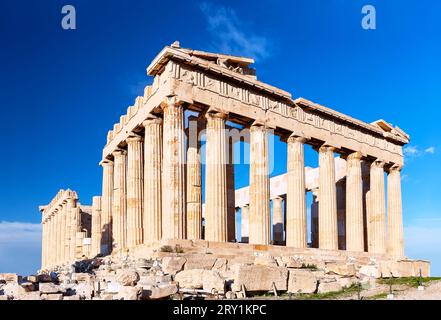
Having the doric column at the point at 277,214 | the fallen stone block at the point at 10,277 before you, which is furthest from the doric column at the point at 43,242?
the fallen stone block at the point at 10,277

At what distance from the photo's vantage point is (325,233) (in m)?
34.1

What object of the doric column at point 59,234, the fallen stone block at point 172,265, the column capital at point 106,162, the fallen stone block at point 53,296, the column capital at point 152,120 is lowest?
the fallen stone block at point 53,296

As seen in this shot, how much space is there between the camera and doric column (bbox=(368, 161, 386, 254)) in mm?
38094

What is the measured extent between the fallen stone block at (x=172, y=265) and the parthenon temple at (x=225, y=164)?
18.0ft

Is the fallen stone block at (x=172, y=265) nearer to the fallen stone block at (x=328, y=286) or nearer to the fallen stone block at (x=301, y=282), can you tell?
the fallen stone block at (x=301, y=282)

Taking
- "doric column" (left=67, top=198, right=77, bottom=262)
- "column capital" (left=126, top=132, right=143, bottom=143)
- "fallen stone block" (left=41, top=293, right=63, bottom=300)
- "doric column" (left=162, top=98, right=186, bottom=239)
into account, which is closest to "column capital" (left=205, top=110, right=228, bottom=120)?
"doric column" (left=162, top=98, right=186, bottom=239)

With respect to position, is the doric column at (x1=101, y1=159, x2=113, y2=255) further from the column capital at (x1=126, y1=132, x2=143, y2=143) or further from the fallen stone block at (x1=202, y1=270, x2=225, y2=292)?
the fallen stone block at (x1=202, y1=270, x2=225, y2=292)

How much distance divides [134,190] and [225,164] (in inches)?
227

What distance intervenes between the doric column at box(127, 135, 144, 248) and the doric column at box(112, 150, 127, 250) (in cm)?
260

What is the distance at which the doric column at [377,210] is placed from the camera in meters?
38.1

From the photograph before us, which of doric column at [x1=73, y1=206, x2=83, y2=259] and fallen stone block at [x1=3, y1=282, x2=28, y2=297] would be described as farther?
doric column at [x1=73, y1=206, x2=83, y2=259]
